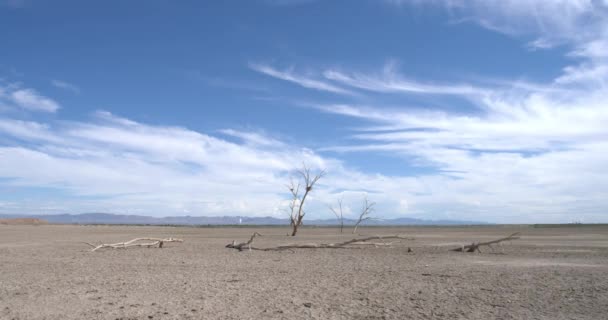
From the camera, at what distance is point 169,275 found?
41.7 feet

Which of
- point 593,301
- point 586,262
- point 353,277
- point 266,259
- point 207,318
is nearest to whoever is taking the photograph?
point 207,318

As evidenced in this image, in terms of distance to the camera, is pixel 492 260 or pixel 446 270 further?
pixel 492 260

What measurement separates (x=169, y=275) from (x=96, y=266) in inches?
137

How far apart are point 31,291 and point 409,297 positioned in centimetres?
775

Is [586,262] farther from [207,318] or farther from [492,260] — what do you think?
[207,318]

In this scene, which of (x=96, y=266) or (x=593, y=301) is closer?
(x=593, y=301)

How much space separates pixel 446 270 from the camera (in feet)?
45.0

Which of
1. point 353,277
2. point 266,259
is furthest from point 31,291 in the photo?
point 266,259

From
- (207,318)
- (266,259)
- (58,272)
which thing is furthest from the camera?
(266,259)

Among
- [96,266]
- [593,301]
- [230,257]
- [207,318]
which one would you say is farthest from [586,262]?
[96,266]

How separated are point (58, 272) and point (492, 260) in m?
13.8

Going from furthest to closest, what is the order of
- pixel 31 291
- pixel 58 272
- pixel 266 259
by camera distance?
1. pixel 266 259
2. pixel 58 272
3. pixel 31 291

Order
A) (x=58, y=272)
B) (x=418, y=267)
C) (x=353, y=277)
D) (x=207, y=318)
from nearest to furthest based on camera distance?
(x=207, y=318) → (x=353, y=277) → (x=58, y=272) → (x=418, y=267)

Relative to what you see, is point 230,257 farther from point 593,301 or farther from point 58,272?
point 593,301
